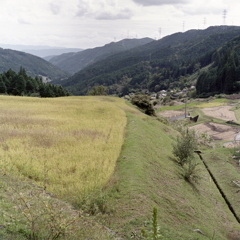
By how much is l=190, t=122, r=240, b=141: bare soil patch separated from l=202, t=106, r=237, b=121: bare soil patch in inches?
336

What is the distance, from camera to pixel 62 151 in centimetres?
1418

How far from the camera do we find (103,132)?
1992 cm

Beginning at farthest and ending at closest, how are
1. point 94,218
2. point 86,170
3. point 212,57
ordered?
1. point 212,57
2. point 86,170
3. point 94,218

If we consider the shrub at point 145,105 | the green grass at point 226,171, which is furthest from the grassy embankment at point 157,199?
the shrub at point 145,105

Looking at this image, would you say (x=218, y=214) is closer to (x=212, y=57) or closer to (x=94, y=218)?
(x=94, y=218)

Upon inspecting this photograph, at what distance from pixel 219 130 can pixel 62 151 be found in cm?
5004

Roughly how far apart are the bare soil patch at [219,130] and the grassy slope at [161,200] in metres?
34.6

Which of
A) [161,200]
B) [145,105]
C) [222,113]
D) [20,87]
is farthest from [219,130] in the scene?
[20,87]

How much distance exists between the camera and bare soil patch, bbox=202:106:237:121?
216 ft

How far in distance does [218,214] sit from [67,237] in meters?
11.6

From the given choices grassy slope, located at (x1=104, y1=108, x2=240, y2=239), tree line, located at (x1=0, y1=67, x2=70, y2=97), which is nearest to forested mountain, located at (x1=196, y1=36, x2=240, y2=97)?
tree line, located at (x1=0, y1=67, x2=70, y2=97)

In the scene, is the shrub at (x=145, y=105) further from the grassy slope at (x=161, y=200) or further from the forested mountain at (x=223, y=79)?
the forested mountain at (x=223, y=79)

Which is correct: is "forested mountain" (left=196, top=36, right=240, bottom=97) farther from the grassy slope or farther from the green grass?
the grassy slope

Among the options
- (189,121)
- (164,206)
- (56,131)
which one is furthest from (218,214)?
(189,121)
